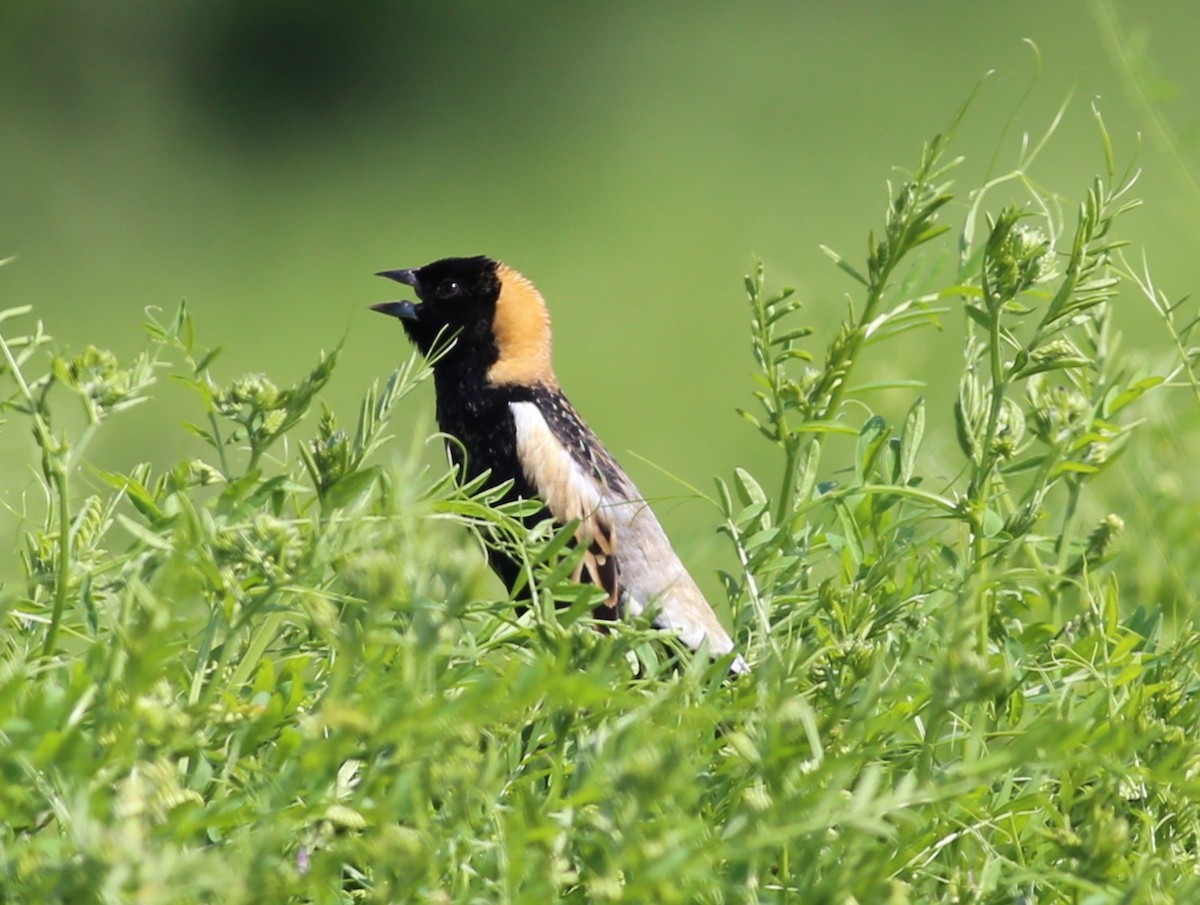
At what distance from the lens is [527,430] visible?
272 cm

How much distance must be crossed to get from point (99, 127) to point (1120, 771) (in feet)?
38.3

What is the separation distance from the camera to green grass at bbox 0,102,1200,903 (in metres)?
0.83

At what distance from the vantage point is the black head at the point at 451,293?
10.1 ft

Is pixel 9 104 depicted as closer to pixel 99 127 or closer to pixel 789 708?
pixel 99 127

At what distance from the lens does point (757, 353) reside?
1411 millimetres

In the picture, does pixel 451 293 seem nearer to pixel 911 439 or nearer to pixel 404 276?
pixel 404 276

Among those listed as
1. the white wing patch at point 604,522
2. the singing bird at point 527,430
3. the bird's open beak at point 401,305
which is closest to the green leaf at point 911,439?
the singing bird at point 527,430

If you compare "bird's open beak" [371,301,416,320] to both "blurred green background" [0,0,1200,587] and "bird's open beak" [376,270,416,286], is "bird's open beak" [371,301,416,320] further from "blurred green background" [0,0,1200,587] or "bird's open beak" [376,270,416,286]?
"blurred green background" [0,0,1200,587]

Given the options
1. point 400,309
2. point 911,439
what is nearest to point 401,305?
point 400,309

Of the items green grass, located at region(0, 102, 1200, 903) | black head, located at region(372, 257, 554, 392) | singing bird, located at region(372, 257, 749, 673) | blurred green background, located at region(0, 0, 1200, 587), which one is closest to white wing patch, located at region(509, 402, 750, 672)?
singing bird, located at region(372, 257, 749, 673)

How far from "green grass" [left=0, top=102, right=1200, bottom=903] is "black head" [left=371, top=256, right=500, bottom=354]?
156 centimetres

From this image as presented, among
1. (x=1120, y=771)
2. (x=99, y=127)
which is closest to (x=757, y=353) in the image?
(x=1120, y=771)

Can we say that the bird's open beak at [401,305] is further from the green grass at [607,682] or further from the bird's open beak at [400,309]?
the green grass at [607,682]

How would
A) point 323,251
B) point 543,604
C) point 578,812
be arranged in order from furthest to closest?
1. point 323,251
2. point 543,604
3. point 578,812
